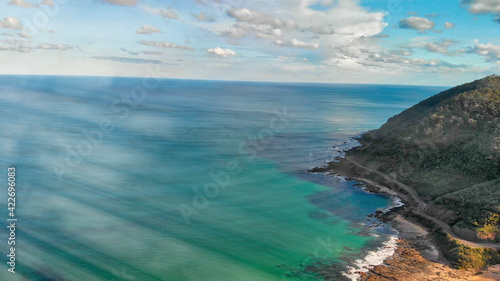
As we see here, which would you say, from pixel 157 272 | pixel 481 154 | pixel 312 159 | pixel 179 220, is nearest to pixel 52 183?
pixel 179 220

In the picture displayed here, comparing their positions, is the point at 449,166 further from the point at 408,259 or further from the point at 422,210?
the point at 408,259

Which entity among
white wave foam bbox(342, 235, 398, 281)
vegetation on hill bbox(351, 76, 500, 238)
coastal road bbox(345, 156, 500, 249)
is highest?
vegetation on hill bbox(351, 76, 500, 238)

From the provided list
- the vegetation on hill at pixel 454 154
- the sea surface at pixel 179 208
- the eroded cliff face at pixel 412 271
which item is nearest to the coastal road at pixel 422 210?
the vegetation on hill at pixel 454 154

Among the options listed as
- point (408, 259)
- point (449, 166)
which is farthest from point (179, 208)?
point (449, 166)

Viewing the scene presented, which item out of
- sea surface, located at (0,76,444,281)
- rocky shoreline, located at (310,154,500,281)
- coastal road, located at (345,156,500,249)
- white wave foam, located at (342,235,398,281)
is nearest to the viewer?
rocky shoreline, located at (310,154,500,281)

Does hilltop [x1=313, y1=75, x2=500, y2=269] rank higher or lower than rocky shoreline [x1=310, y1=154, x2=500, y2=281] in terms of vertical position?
Answer: higher

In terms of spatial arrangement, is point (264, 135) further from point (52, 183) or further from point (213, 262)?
point (213, 262)

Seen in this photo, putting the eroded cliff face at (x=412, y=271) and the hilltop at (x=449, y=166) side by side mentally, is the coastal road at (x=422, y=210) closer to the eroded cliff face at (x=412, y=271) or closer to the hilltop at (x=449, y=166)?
the hilltop at (x=449, y=166)

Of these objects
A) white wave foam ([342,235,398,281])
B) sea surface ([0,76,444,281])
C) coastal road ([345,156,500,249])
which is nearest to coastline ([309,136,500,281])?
white wave foam ([342,235,398,281])

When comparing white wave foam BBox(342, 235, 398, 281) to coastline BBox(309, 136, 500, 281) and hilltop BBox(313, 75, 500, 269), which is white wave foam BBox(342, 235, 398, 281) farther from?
hilltop BBox(313, 75, 500, 269)
